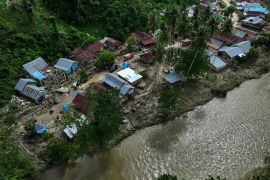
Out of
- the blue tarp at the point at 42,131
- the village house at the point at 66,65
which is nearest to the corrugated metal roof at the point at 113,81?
the village house at the point at 66,65

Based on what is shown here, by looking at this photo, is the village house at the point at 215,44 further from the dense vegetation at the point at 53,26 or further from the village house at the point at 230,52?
the dense vegetation at the point at 53,26

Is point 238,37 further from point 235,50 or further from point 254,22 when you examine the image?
point 254,22

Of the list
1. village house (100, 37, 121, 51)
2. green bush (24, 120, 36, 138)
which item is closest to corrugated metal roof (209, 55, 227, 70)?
village house (100, 37, 121, 51)

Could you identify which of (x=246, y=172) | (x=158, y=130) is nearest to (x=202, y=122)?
(x=158, y=130)

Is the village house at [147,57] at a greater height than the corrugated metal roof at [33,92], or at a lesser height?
lesser

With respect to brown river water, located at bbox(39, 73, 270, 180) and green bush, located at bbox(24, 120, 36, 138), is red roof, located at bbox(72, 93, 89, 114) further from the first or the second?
brown river water, located at bbox(39, 73, 270, 180)

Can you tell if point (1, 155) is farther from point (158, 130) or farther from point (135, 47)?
point (135, 47)
